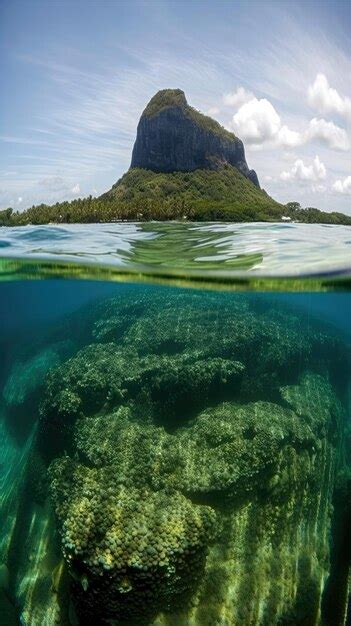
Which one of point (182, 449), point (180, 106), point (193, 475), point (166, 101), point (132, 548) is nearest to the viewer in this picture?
point (132, 548)

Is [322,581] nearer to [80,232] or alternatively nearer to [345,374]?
[345,374]

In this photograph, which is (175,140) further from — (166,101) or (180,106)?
(166,101)

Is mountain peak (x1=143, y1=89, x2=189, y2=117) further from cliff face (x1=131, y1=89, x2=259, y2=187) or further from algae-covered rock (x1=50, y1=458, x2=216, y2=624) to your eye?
algae-covered rock (x1=50, y1=458, x2=216, y2=624)

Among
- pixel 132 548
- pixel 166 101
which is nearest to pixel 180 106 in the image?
pixel 166 101

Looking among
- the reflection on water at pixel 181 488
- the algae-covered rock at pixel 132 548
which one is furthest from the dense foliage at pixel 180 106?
the algae-covered rock at pixel 132 548

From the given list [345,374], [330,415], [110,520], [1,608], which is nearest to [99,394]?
[110,520]

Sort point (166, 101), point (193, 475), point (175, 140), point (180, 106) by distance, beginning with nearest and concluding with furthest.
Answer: point (193, 475) → point (175, 140) → point (180, 106) → point (166, 101)
